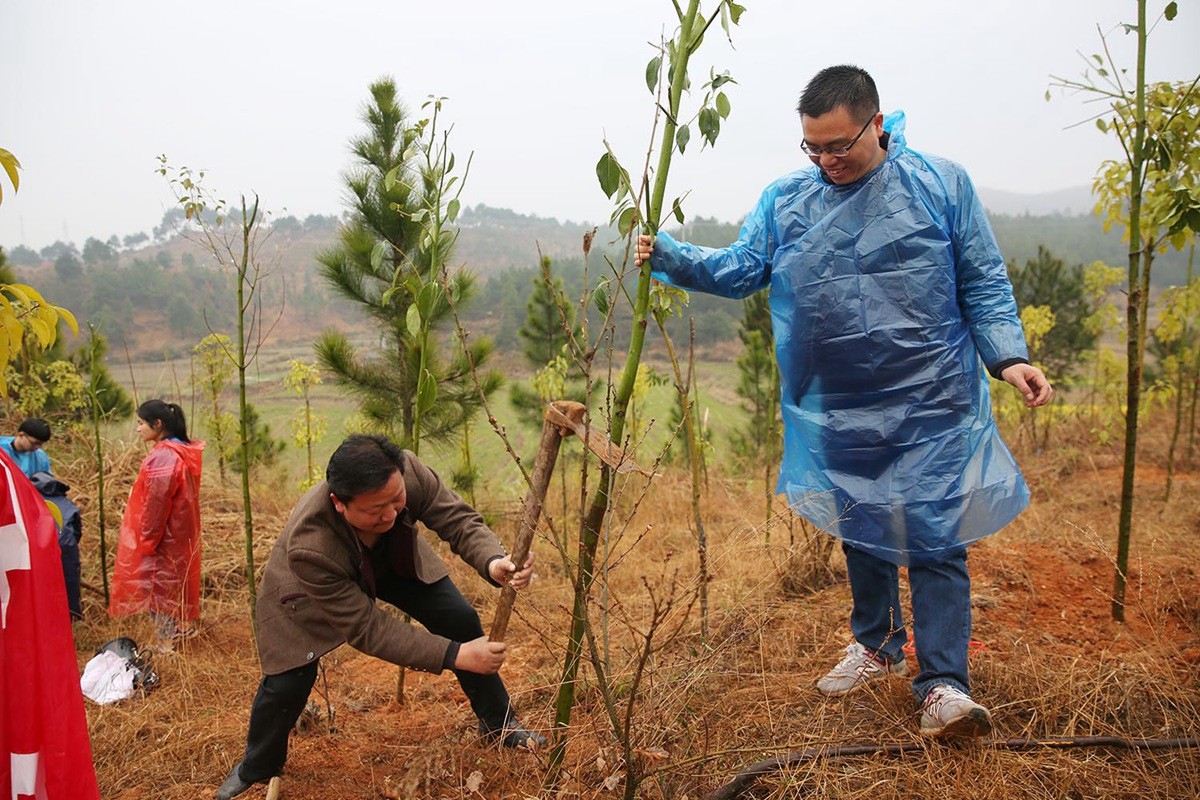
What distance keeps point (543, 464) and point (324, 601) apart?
81 centimetres

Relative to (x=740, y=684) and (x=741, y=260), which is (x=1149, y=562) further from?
(x=741, y=260)

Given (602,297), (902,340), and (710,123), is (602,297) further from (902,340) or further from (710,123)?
(902,340)

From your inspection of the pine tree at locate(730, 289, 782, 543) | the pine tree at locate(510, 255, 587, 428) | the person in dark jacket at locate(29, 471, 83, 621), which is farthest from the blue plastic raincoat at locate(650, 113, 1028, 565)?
the pine tree at locate(730, 289, 782, 543)

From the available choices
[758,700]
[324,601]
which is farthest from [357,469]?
[758,700]

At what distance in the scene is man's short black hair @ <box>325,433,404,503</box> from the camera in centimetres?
209

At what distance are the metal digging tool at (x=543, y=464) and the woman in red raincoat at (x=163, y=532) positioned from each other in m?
2.65

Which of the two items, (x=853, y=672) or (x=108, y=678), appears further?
(x=108, y=678)

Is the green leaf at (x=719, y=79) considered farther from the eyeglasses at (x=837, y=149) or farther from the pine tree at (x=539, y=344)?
the pine tree at (x=539, y=344)

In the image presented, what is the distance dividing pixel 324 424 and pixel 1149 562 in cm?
534

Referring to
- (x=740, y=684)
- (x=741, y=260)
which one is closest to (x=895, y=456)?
(x=741, y=260)

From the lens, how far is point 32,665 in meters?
1.79

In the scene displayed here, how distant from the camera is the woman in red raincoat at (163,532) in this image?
3.95 metres

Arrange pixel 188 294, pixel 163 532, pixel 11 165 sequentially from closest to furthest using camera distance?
1. pixel 11 165
2. pixel 163 532
3. pixel 188 294

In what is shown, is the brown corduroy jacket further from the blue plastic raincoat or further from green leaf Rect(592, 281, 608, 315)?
the blue plastic raincoat
